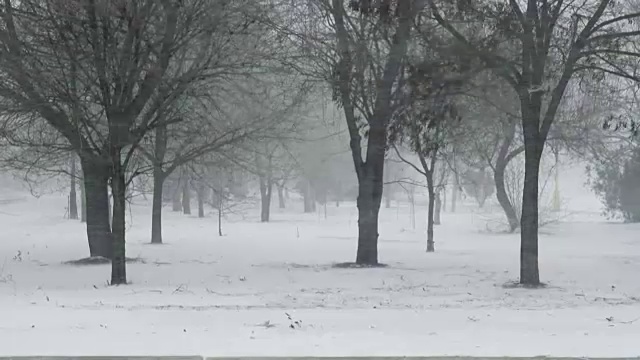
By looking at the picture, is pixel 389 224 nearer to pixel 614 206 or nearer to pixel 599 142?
pixel 614 206

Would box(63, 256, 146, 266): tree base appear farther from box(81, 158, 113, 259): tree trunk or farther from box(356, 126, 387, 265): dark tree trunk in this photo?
box(356, 126, 387, 265): dark tree trunk

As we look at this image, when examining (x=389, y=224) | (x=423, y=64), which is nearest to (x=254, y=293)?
(x=423, y=64)

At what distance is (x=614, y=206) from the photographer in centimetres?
3684

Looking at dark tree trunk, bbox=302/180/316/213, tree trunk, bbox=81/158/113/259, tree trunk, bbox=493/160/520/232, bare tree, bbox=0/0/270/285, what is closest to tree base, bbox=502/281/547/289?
bare tree, bbox=0/0/270/285

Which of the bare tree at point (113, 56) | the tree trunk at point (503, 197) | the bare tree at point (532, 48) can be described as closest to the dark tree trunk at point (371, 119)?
the bare tree at point (532, 48)

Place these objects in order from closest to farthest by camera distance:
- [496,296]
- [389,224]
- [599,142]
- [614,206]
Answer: [496,296], [599,142], [614,206], [389,224]

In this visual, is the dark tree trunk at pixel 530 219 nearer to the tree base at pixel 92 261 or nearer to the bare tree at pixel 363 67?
the bare tree at pixel 363 67

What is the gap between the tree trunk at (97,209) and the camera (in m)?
17.2

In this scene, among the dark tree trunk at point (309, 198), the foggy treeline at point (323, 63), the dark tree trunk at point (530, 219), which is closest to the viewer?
the foggy treeline at point (323, 63)

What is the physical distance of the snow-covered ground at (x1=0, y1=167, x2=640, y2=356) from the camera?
6.71m

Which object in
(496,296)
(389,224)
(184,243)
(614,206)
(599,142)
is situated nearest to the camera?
(496,296)

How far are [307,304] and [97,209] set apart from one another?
29.4ft

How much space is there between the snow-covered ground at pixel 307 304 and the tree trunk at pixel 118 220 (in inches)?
20.0

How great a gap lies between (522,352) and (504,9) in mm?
8494
